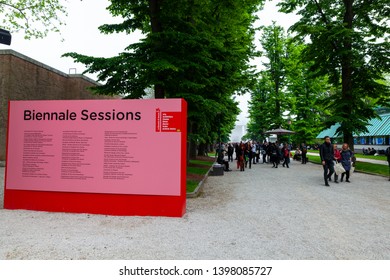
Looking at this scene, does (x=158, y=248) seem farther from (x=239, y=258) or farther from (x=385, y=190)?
(x=385, y=190)

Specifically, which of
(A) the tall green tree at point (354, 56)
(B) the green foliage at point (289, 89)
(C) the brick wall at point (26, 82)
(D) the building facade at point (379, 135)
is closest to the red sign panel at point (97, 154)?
(C) the brick wall at point (26, 82)

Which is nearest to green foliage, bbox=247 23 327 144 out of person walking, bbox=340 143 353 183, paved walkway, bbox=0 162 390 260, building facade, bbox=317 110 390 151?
building facade, bbox=317 110 390 151

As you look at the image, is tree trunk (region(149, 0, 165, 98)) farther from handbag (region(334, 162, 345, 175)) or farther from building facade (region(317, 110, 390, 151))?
building facade (region(317, 110, 390, 151))

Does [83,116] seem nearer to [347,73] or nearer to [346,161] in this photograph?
[346,161]

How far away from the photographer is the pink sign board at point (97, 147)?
6984 millimetres

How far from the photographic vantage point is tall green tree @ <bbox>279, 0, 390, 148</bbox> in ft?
64.6

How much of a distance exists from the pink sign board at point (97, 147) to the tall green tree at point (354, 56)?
16.3m

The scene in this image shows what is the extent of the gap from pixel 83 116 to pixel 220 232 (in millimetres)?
4443

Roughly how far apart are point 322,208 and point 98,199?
19.2 ft

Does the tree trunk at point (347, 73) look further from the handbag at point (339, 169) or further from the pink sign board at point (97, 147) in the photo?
the pink sign board at point (97, 147)

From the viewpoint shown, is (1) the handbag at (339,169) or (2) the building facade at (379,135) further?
(2) the building facade at (379,135)

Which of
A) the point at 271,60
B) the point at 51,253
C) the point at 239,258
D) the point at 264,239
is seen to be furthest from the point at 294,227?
the point at 271,60

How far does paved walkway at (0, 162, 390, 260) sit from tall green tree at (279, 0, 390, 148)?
43.1 ft

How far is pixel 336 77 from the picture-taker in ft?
74.4
